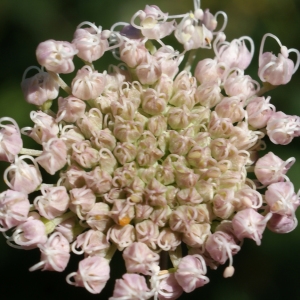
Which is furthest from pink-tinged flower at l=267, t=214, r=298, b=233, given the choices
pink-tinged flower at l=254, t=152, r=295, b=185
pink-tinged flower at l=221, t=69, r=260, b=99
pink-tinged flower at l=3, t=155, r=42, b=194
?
pink-tinged flower at l=3, t=155, r=42, b=194

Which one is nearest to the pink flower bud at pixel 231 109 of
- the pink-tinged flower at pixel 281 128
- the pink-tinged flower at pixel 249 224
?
the pink-tinged flower at pixel 281 128

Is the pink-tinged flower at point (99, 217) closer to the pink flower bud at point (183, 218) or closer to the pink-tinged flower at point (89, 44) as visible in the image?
the pink flower bud at point (183, 218)

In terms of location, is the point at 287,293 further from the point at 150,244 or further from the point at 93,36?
the point at 93,36

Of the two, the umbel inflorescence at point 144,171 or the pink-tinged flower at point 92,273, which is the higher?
the umbel inflorescence at point 144,171

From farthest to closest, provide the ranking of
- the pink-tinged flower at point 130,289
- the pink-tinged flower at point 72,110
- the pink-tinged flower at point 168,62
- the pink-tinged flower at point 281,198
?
the pink-tinged flower at point 168,62, the pink-tinged flower at point 72,110, the pink-tinged flower at point 281,198, the pink-tinged flower at point 130,289

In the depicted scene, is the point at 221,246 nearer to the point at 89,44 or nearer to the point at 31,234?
the point at 31,234

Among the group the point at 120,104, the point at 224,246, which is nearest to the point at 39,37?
the point at 120,104
